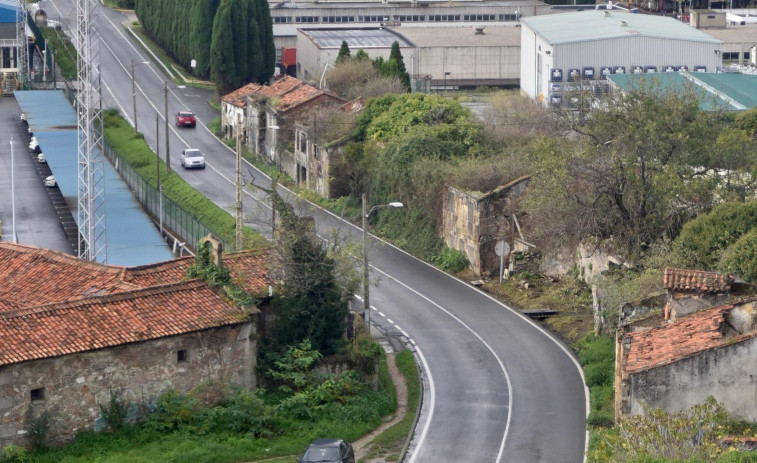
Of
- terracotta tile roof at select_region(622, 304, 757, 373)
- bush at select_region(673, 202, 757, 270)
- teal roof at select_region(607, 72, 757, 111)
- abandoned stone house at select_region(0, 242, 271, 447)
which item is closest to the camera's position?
terracotta tile roof at select_region(622, 304, 757, 373)

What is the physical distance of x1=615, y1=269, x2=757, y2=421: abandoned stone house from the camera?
43.6 metres

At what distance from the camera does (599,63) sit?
103625mm

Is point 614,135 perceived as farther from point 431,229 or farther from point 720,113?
point 431,229

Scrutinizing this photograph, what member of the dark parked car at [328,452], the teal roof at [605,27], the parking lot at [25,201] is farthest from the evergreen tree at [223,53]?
the dark parked car at [328,452]

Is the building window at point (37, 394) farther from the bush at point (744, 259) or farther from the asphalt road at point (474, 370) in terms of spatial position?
the bush at point (744, 259)

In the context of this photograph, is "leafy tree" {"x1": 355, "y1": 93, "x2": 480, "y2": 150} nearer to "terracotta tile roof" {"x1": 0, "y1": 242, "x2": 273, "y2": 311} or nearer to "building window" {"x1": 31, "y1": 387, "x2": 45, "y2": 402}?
"terracotta tile roof" {"x1": 0, "y1": 242, "x2": 273, "y2": 311}

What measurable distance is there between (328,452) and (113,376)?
24.7 feet

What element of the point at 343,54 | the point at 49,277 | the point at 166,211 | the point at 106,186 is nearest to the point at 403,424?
the point at 49,277

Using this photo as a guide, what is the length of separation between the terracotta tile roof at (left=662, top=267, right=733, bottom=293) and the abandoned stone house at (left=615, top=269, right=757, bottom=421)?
2675 mm

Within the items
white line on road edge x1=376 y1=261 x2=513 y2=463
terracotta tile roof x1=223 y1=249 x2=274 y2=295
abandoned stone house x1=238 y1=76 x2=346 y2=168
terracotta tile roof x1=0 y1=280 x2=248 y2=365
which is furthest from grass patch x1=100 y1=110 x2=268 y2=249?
terracotta tile roof x1=0 y1=280 x2=248 y2=365

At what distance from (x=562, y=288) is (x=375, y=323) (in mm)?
8345

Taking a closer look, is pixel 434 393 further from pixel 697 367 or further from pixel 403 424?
pixel 697 367

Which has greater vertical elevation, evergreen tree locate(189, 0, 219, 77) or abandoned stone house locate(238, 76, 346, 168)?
evergreen tree locate(189, 0, 219, 77)

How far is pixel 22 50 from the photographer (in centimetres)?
12612
